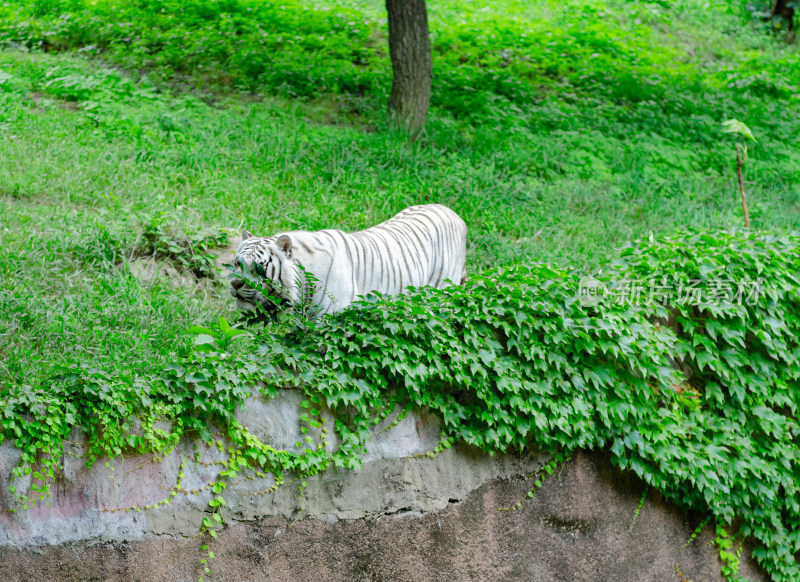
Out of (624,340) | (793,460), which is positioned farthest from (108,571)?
(793,460)

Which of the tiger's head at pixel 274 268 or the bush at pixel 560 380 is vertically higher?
the tiger's head at pixel 274 268

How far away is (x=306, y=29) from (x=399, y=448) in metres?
8.18

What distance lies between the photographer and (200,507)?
4.11 metres

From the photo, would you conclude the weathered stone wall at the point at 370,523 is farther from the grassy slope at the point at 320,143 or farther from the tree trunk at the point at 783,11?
the tree trunk at the point at 783,11

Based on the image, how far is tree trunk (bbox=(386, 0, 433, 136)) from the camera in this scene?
880cm

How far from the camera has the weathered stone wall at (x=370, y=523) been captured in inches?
149

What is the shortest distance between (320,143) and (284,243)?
3871mm

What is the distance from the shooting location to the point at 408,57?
881 centimetres

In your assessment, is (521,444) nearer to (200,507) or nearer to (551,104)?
(200,507)

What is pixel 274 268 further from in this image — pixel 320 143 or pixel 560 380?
pixel 320 143

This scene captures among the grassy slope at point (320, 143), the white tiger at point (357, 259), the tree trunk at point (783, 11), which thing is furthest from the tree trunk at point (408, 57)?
the tree trunk at point (783, 11)

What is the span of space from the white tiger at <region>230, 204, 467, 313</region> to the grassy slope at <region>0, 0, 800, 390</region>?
831 millimetres

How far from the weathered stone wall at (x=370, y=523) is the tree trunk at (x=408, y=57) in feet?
15.9

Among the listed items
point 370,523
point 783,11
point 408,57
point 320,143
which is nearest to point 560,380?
point 370,523
